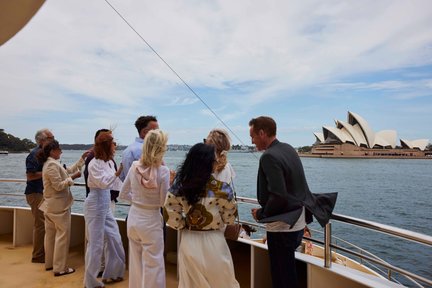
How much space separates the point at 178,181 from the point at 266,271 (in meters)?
1.14

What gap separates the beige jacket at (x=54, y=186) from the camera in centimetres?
282

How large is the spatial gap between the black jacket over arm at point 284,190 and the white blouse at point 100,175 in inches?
50.5

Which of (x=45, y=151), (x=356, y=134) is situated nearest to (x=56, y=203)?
(x=45, y=151)

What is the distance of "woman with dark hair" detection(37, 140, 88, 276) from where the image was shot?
284 centimetres

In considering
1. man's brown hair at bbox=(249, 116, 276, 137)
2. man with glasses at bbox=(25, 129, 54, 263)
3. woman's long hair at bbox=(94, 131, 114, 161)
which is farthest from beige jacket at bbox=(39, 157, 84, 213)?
man's brown hair at bbox=(249, 116, 276, 137)

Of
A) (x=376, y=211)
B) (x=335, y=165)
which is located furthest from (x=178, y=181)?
(x=335, y=165)

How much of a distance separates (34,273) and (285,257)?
2.37m

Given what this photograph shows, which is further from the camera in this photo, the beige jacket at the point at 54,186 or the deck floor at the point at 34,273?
the beige jacket at the point at 54,186

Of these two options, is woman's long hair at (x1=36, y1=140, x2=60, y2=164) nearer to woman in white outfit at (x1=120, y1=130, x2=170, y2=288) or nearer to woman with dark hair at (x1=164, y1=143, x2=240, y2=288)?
woman in white outfit at (x1=120, y1=130, x2=170, y2=288)

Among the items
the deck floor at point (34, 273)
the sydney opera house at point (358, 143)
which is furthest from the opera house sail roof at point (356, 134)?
the deck floor at point (34, 273)

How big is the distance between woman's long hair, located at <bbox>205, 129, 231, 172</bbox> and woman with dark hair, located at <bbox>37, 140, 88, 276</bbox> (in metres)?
1.33

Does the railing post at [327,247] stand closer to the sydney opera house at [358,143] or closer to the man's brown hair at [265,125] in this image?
the man's brown hair at [265,125]

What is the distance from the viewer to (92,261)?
2.56 meters

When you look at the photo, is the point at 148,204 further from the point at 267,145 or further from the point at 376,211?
the point at 376,211
